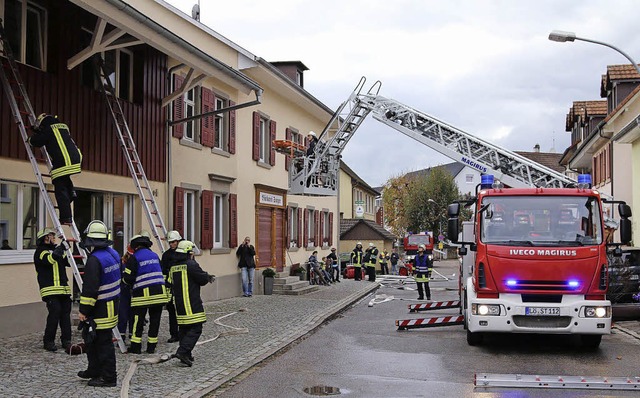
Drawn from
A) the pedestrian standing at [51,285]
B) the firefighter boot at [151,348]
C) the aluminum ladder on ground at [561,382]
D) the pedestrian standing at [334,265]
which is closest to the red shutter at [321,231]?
the pedestrian standing at [334,265]

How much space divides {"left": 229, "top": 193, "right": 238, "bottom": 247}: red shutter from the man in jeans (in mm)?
268

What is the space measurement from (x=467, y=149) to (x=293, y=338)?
9825 mm

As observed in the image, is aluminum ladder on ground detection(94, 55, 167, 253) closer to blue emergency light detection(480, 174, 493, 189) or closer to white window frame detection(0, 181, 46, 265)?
white window frame detection(0, 181, 46, 265)

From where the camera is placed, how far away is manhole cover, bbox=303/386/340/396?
871cm

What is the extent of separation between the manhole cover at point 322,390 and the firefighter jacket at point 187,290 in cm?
190

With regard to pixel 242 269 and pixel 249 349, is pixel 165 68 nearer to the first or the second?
pixel 242 269

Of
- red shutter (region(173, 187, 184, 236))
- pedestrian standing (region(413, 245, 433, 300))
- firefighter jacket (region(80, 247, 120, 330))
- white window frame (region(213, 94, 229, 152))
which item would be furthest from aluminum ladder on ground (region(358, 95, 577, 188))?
firefighter jacket (region(80, 247, 120, 330))

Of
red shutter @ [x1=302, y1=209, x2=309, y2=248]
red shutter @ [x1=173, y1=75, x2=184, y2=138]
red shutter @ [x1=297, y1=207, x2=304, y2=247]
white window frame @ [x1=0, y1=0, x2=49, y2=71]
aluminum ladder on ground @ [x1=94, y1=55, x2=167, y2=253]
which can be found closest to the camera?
white window frame @ [x1=0, y1=0, x2=49, y2=71]

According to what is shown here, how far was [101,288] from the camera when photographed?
28.3 feet

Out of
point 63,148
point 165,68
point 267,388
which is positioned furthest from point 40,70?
point 267,388

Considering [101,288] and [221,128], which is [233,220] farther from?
[101,288]

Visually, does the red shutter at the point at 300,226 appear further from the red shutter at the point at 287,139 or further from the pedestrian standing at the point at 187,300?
the pedestrian standing at the point at 187,300

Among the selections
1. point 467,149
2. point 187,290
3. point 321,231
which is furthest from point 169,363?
point 321,231

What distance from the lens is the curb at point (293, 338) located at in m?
8.79
